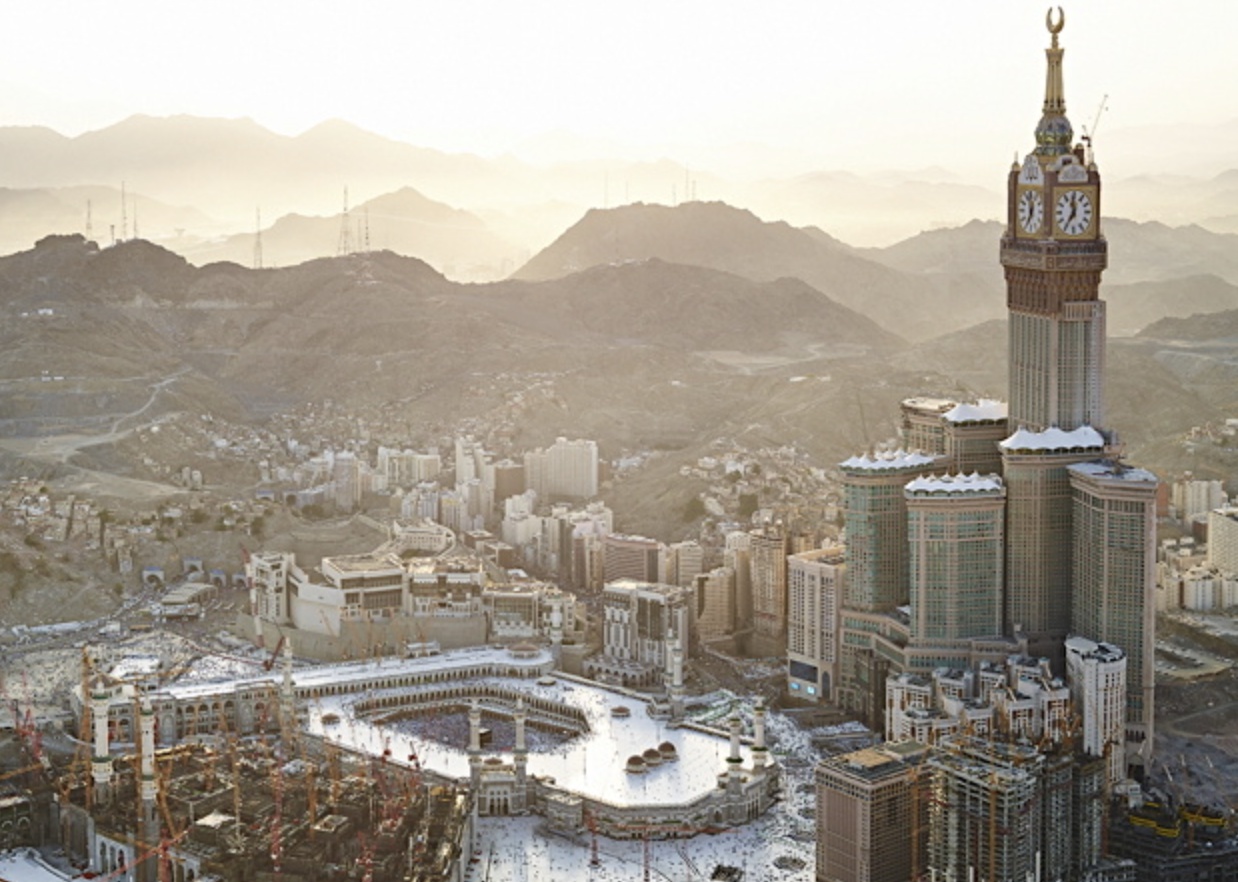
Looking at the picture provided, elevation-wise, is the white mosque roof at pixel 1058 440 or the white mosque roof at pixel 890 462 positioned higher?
the white mosque roof at pixel 1058 440

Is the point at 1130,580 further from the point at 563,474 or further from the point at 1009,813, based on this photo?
the point at 563,474

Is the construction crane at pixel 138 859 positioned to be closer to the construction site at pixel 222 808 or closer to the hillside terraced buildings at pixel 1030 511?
the construction site at pixel 222 808

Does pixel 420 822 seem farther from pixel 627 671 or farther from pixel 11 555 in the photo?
pixel 11 555

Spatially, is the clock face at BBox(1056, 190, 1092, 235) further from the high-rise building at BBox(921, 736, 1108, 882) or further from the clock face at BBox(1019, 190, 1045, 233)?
the high-rise building at BBox(921, 736, 1108, 882)

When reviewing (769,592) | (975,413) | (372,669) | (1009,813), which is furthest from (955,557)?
(372,669)

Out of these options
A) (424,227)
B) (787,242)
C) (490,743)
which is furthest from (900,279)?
(490,743)

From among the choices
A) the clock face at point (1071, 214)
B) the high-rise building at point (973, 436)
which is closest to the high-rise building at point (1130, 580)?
the high-rise building at point (973, 436)
